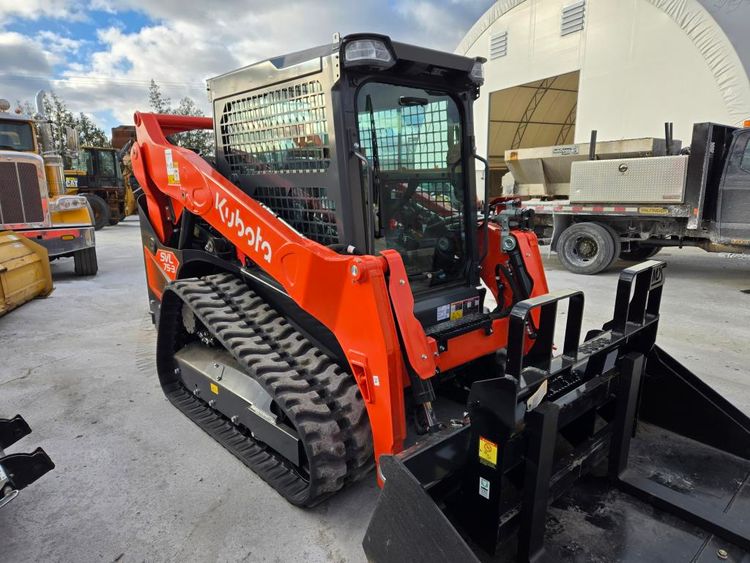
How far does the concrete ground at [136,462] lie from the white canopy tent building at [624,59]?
8121mm

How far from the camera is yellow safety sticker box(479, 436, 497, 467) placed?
172cm

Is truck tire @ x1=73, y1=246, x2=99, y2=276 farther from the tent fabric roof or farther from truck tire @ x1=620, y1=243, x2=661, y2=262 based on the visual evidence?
the tent fabric roof

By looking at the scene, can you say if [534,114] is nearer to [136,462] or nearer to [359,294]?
[359,294]

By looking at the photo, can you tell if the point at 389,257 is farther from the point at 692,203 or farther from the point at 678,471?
the point at 692,203

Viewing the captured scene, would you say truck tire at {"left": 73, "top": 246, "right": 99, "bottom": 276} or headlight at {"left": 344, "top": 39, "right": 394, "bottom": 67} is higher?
headlight at {"left": 344, "top": 39, "right": 394, "bottom": 67}

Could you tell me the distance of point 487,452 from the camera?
1746 millimetres

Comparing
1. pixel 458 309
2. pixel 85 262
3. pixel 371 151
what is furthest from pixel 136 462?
pixel 85 262

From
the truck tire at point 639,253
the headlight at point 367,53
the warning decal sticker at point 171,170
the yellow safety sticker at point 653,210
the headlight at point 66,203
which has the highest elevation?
the headlight at point 367,53

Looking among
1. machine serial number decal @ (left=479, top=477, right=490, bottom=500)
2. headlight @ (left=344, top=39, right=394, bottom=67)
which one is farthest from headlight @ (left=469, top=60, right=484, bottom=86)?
machine serial number decal @ (left=479, top=477, right=490, bottom=500)

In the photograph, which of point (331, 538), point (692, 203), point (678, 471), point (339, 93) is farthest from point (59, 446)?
point (692, 203)

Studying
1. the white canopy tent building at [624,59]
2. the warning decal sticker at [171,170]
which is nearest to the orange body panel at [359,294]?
the warning decal sticker at [171,170]

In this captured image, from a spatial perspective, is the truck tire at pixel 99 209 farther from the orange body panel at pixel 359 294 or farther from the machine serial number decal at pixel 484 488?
the machine serial number decal at pixel 484 488

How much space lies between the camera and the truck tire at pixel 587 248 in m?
8.22

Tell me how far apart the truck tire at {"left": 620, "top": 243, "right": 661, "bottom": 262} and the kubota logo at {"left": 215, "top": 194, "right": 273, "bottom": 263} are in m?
8.63
